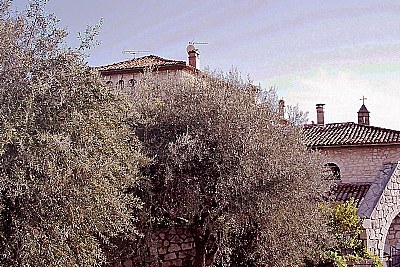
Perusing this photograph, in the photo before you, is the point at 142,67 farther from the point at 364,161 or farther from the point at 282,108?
the point at 282,108

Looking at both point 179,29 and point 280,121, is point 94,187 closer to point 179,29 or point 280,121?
Answer: point 280,121

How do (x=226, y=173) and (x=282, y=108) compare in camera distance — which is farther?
(x=282, y=108)

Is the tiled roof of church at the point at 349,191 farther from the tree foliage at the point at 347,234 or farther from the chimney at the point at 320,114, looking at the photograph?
the chimney at the point at 320,114

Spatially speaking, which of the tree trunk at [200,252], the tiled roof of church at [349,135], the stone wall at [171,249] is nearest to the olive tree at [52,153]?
the stone wall at [171,249]

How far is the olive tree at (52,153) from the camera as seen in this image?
7508 millimetres

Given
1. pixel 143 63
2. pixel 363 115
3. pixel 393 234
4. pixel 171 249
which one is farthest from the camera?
pixel 363 115

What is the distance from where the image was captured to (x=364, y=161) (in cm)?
2275

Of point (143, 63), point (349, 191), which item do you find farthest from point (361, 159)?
point (143, 63)

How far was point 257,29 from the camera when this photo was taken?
13484 millimetres

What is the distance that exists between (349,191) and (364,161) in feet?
9.83

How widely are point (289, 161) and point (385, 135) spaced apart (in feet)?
43.6

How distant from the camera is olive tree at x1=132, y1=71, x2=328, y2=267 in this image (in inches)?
418

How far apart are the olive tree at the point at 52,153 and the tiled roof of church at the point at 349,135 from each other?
557 inches

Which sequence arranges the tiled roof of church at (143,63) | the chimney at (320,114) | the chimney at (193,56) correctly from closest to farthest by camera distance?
1. the tiled roof of church at (143,63)
2. the chimney at (193,56)
3. the chimney at (320,114)
